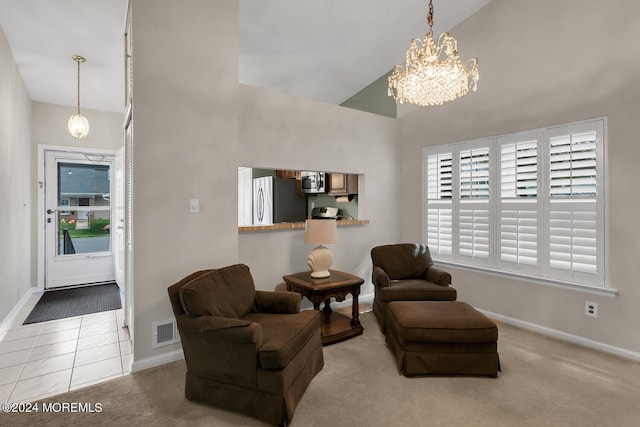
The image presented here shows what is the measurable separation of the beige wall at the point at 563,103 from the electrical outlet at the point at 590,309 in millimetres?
32

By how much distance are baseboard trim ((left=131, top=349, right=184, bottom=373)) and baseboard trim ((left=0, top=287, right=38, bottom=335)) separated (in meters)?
1.88

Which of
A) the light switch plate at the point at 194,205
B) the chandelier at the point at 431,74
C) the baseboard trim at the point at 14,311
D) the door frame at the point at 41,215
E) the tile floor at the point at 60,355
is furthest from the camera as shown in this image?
the door frame at the point at 41,215

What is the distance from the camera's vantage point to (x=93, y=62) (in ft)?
12.1

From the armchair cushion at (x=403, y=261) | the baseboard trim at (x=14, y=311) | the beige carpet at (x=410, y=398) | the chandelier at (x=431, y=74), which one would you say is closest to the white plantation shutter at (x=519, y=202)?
the armchair cushion at (x=403, y=261)

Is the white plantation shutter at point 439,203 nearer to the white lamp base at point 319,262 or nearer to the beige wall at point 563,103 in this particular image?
the beige wall at point 563,103

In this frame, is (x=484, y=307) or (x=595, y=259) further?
(x=484, y=307)

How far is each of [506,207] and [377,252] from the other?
1.53m

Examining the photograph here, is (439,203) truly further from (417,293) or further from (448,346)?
(448,346)

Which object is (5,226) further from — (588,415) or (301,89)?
(588,415)

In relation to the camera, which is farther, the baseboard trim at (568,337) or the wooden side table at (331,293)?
the wooden side table at (331,293)

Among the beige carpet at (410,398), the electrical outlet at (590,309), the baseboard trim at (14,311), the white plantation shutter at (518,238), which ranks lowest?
the beige carpet at (410,398)

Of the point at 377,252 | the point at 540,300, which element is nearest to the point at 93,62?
the point at 377,252

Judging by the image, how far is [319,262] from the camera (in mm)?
3299

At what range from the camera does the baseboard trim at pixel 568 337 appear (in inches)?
111
